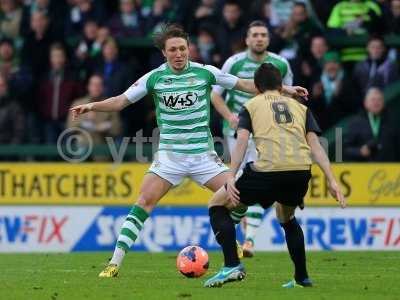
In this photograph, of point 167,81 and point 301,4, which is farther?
point 301,4

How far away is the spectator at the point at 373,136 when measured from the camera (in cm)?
1789

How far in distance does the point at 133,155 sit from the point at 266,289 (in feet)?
30.3

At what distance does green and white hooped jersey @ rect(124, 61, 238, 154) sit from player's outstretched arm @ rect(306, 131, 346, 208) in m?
1.99

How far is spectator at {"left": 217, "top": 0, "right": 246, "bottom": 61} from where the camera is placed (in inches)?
750

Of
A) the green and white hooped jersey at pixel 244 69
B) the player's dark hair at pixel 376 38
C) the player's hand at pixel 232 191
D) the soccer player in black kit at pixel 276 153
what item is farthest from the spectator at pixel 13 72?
the player's hand at pixel 232 191

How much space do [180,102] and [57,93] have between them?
27.6 feet

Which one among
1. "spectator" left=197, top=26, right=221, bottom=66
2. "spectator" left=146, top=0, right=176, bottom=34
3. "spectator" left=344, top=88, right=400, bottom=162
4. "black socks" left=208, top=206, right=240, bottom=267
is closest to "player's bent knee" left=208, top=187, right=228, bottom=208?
"black socks" left=208, top=206, right=240, bottom=267

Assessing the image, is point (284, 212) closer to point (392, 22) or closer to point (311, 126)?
point (311, 126)

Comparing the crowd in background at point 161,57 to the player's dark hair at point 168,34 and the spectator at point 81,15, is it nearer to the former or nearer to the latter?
the spectator at point 81,15

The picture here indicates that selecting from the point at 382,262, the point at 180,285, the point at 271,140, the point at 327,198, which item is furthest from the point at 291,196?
the point at 327,198

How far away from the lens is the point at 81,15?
2097cm

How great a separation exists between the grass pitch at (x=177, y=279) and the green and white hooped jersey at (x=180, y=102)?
1.36 m

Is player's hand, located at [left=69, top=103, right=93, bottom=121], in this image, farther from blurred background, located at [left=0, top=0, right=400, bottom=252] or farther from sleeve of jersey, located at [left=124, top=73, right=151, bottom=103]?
blurred background, located at [left=0, top=0, right=400, bottom=252]

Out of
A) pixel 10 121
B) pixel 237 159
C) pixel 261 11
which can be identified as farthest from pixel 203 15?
pixel 237 159
